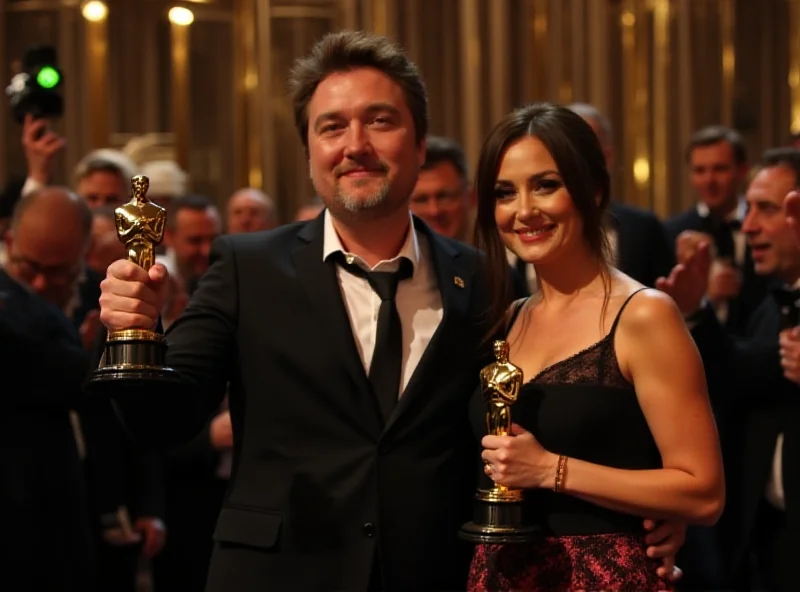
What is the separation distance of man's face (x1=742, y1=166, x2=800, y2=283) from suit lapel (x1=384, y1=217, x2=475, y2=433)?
1785mm

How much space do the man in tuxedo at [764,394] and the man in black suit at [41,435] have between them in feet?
6.32

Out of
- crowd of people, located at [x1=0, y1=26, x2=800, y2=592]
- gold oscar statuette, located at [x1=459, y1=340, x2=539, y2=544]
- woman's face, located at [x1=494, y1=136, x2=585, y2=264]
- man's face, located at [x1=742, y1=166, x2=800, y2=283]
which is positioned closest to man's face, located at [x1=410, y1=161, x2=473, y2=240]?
man's face, located at [x1=742, y1=166, x2=800, y2=283]

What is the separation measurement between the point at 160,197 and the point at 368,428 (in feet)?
14.3

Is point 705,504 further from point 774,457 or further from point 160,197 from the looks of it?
point 160,197

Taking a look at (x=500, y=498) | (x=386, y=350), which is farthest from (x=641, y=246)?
(x=500, y=498)

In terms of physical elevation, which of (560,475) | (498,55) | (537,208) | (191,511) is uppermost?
(498,55)

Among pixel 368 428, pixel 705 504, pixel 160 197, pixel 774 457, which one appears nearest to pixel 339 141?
pixel 368 428

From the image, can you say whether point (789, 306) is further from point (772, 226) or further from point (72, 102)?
point (72, 102)

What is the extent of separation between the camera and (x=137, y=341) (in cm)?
238

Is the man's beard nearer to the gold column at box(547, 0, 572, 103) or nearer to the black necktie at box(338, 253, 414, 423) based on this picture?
the black necktie at box(338, 253, 414, 423)

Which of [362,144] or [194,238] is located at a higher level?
[194,238]

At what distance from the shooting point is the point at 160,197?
6984 mm

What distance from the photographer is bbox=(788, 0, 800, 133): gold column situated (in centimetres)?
721

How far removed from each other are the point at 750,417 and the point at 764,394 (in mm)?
99
